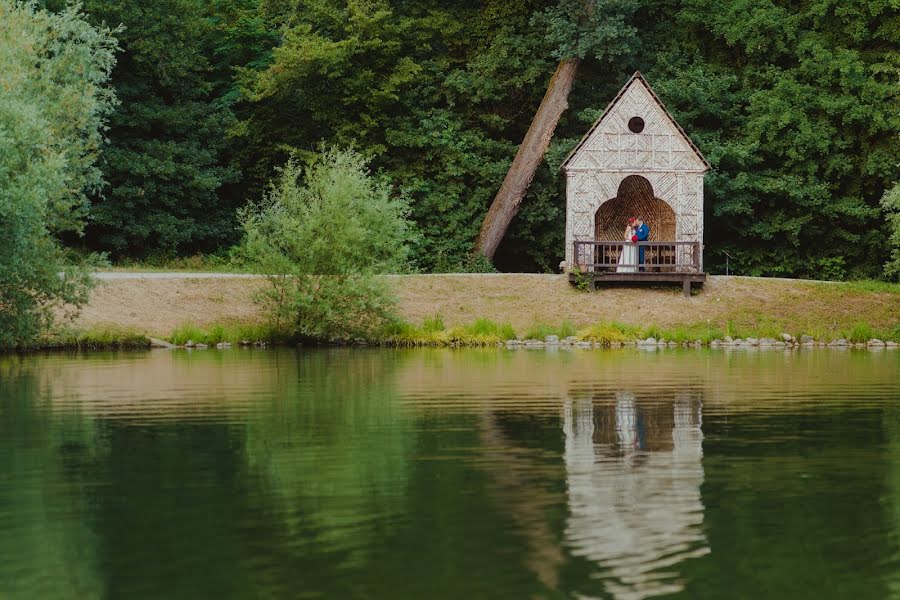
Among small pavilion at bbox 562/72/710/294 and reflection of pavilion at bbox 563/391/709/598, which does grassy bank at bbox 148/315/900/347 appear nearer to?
small pavilion at bbox 562/72/710/294

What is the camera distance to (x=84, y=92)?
33.7 meters

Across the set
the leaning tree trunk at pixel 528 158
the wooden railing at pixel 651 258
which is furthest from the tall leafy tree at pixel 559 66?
the wooden railing at pixel 651 258

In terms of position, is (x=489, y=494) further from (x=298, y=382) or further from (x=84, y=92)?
(x=84, y=92)

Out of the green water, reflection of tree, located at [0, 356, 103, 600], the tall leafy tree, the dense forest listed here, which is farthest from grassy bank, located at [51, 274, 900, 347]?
reflection of tree, located at [0, 356, 103, 600]

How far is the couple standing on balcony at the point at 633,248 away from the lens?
4034cm

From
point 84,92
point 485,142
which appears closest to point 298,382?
point 84,92

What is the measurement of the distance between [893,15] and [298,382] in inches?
1132

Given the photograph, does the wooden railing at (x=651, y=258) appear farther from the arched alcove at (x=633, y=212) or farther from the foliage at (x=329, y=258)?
the foliage at (x=329, y=258)

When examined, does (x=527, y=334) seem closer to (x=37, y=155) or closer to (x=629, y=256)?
(x=629, y=256)

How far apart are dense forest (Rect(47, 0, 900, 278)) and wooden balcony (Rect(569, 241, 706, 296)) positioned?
4.18 metres

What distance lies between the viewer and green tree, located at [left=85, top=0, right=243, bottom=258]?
46656 millimetres

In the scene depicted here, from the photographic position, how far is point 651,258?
41562mm

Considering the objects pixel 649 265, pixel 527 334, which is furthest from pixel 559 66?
pixel 527 334

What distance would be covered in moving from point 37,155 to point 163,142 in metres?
19.7
